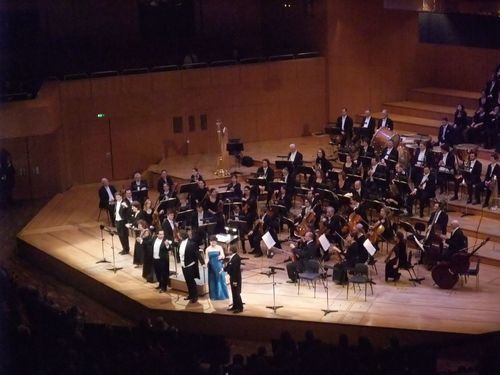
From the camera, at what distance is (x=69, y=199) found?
24109 millimetres

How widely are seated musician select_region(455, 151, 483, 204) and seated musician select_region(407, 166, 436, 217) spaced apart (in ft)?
2.28

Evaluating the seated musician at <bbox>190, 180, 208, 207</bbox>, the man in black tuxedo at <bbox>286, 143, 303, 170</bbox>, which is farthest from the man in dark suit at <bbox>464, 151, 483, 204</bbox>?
the seated musician at <bbox>190, 180, 208, 207</bbox>

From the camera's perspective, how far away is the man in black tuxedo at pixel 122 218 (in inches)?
791

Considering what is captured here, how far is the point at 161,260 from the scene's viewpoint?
1841 centimetres

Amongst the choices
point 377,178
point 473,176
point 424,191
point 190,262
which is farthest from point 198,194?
point 473,176

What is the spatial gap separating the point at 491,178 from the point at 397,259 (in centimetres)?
309

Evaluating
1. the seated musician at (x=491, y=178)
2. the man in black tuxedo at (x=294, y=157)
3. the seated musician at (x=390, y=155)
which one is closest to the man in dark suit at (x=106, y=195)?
the man in black tuxedo at (x=294, y=157)

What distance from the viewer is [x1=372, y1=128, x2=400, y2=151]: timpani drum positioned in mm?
22062

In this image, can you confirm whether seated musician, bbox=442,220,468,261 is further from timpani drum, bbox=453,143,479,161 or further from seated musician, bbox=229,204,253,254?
seated musician, bbox=229,204,253,254

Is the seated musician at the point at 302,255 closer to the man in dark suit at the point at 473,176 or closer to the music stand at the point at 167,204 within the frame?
the music stand at the point at 167,204

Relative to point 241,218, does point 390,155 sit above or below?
above

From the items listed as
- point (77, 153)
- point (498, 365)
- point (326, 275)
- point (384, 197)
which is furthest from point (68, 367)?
point (77, 153)

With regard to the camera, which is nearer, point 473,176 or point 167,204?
point 167,204

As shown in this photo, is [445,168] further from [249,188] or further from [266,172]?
[249,188]
